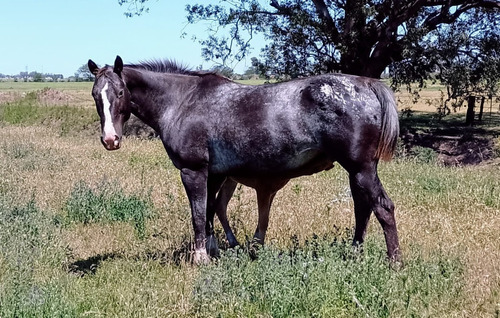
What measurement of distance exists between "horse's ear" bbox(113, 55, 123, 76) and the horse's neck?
0.30 metres

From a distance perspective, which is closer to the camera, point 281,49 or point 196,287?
point 196,287

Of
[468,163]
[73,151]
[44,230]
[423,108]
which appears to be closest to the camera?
[44,230]

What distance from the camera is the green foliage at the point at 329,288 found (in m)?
4.52

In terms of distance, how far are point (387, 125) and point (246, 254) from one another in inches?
73.8

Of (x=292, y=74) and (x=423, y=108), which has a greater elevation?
(x=292, y=74)

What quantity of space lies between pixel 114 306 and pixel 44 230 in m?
2.51

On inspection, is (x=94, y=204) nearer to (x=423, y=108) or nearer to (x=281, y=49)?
(x=281, y=49)

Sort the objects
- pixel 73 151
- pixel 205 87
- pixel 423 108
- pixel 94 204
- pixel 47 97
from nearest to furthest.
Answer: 1. pixel 205 87
2. pixel 94 204
3. pixel 73 151
4. pixel 47 97
5. pixel 423 108

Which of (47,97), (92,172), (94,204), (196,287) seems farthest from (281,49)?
(47,97)

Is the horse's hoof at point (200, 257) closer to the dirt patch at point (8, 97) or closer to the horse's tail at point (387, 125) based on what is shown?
the horse's tail at point (387, 125)

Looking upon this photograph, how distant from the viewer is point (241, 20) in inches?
828

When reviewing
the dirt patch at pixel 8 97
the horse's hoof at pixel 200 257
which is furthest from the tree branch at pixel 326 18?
the dirt patch at pixel 8 97

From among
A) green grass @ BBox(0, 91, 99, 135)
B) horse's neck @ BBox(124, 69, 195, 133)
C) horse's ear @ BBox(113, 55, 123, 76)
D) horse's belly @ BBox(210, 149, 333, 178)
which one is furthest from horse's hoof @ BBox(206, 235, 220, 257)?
green grass @ BBox(0, 91, 99, 135)

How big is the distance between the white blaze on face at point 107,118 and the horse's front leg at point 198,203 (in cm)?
91
